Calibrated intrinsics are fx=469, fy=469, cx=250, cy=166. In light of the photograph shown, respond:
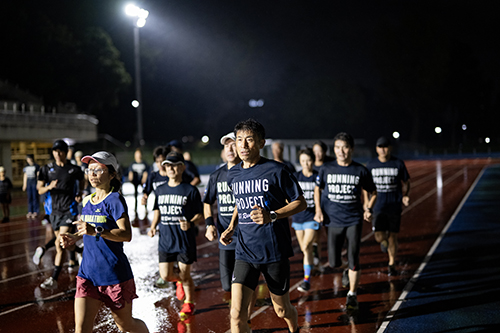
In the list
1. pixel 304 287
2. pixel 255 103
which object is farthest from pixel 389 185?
pixel 255 103

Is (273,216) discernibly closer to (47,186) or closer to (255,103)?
(47,186)

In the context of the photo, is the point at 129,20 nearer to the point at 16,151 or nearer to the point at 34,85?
the point at 34,85

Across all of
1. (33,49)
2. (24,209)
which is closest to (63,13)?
(33,49)

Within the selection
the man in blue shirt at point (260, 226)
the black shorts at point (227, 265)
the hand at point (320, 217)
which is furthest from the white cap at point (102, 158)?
the hand at point (320, 217)

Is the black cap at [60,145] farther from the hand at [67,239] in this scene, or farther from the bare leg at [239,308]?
the bare leg at [239,308]

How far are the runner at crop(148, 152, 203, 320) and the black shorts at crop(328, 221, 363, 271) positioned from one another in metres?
1.80

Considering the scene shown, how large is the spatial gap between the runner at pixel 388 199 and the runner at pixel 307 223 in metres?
1.06

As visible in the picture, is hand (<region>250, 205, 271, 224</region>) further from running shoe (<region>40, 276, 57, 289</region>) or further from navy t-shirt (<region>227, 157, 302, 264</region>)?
running shoe (<region>40, 276, 57, 289</region>)

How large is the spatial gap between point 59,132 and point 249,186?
28757 mm

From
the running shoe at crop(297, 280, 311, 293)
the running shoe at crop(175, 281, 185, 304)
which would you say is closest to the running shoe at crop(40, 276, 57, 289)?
the running shoe at crop(175, 281, 185, 304)

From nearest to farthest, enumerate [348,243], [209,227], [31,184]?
[209,227] → [348,243] → [31,184]

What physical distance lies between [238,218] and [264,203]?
1.49 feet

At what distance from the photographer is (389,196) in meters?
7.81

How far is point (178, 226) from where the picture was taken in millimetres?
6023
